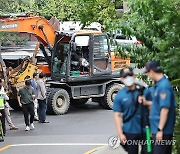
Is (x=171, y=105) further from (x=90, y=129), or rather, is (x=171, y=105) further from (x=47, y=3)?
(x=47, y=3)

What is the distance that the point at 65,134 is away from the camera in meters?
15.1

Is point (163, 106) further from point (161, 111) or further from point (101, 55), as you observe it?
point (101, 55)

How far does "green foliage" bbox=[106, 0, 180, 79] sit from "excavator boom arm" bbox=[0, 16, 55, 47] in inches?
381

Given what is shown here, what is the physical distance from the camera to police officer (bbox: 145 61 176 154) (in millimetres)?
6684

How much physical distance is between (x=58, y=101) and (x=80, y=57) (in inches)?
76.4

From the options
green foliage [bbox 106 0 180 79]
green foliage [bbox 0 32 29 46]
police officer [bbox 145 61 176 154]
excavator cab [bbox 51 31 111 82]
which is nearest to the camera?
police officer [bbox 145 61 176 154]

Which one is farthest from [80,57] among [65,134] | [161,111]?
[161,111]

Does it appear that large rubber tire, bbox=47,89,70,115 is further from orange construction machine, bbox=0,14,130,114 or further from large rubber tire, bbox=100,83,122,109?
large rubber tire, bbox=100,83,122,109

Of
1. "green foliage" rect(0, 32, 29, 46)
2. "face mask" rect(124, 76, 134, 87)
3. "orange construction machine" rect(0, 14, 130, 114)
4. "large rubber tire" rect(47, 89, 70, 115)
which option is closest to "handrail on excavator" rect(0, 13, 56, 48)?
Answer: "orange construction machine" rect(0, 14, 130, 114)

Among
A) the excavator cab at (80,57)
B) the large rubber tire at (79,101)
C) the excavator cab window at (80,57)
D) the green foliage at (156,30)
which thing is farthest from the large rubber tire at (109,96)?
the green foliage at (156,30)

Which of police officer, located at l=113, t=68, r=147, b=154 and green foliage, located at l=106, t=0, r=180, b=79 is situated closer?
police officer, located at l=113, t=68, r=147, b=154

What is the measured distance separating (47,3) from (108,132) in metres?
21.6

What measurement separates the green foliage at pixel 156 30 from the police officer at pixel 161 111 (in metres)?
1.35

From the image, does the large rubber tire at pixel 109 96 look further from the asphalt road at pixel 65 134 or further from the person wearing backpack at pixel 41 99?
the person wearing backpack at pixel 41 99
